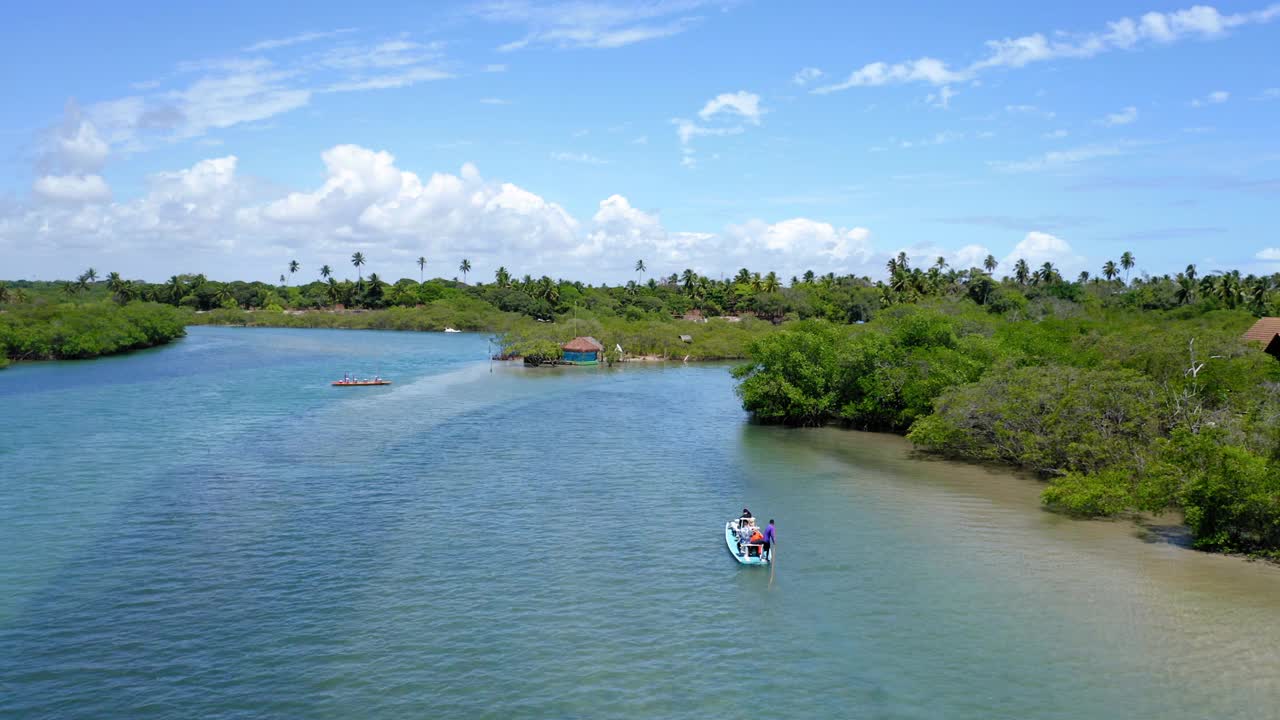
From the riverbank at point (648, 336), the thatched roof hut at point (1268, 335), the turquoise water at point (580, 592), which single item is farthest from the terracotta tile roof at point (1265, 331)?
the riverbank at point (648, 336)

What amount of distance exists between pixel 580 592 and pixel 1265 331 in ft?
155

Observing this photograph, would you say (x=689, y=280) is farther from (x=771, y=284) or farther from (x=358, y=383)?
(x=358, y=383)

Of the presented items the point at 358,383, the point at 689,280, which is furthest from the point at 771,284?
the point at 358,383

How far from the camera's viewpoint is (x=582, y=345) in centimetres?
10094

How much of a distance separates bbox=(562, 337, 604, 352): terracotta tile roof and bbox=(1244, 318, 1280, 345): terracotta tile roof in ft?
210

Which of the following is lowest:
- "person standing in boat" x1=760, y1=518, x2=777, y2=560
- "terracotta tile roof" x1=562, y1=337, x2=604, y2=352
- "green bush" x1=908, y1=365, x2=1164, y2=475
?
"person standing in boat" x1=760, y1=518, x2=777, y2=560

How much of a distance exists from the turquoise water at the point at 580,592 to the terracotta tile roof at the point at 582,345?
55400 mm

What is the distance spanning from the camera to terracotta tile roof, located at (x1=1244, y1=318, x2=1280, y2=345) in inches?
1972

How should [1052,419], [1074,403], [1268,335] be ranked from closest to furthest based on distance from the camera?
[1074,403], [1052,419], [1268,335]

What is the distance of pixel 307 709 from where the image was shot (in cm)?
1744

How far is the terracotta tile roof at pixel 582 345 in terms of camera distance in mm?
100662

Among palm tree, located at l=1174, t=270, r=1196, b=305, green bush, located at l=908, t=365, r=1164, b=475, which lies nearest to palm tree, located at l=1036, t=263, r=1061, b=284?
palm tree, located at l=1174, t=270, r=1196, b=305

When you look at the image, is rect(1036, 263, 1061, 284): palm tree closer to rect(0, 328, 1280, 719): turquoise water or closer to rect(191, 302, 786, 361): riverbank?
rect(191, 302, 786, 361): riverbank

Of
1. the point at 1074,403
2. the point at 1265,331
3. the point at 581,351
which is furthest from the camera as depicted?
the point at 581,351
